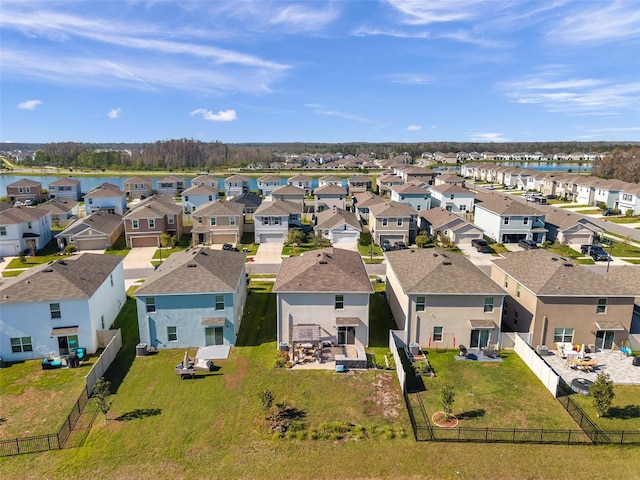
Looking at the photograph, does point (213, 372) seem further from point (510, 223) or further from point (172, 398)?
point (510, 223)

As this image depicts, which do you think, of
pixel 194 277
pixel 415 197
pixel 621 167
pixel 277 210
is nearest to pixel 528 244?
pixel 415 197

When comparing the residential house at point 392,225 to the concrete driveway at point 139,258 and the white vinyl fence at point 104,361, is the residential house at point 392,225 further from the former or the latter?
the white vinyl fence at point 104,361

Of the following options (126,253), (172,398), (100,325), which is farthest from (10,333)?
(126,253)

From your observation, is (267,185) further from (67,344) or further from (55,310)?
(67,344)

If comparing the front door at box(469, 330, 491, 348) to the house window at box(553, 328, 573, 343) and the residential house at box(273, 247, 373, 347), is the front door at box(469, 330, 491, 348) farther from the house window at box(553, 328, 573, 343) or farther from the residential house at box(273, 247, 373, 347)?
the residential house at box(273, 247, 373, 347)

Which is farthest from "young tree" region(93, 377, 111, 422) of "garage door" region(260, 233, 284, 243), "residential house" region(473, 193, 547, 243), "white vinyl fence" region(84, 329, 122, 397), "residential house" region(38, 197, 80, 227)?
"residential house" region(38, 197, 80, 227)

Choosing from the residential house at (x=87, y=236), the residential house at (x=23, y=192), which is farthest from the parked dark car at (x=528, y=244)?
the residential house at (x=23, y=192)
